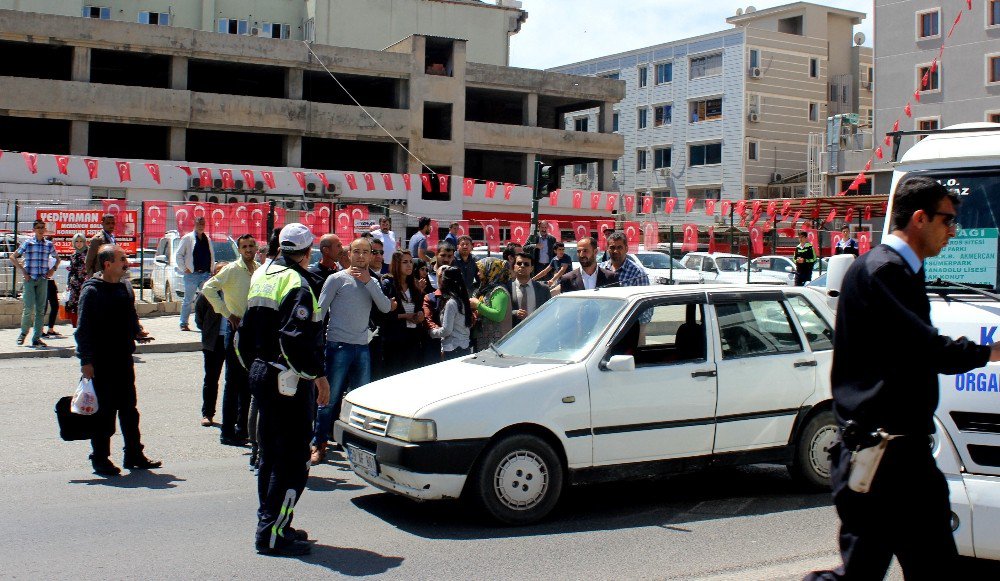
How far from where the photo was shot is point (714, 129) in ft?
180

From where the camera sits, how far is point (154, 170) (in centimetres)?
3694

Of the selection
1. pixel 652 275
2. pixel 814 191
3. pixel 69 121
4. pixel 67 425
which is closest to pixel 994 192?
pixel 67 425

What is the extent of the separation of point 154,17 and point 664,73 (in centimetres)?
2810

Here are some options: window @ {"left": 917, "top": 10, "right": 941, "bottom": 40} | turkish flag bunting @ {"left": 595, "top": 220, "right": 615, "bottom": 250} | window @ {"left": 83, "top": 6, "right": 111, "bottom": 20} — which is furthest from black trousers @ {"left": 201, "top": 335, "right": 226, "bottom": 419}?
window @ {"left": 83, "top": 6, "right": 111, "bottom": 20}

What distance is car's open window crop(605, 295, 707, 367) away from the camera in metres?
6.98

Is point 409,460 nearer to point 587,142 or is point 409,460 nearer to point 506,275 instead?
point 506,275

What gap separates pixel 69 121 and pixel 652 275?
26.4m

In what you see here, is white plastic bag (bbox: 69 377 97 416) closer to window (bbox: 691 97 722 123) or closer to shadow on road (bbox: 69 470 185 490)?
shadow on road (bbox: 69 470 185 490)

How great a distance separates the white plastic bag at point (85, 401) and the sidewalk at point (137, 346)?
7901 mm

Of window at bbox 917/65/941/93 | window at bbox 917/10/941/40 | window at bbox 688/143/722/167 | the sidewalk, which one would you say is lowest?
the sidewalk

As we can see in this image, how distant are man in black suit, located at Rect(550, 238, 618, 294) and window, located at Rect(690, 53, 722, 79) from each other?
151 ft

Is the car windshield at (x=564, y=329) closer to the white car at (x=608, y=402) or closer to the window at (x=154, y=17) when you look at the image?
the white car at (x=608, y=402)

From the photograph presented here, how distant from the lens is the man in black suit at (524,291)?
9.95m

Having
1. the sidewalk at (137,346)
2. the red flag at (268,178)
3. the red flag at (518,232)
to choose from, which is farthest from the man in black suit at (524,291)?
the red flag at (268,178)
